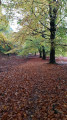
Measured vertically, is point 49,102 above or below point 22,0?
below

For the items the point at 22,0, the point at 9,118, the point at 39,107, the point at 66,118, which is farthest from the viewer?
the point at 22,0

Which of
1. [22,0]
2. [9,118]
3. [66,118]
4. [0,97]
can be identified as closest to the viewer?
[66,118]

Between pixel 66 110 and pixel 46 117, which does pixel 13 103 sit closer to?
pixel 46 117

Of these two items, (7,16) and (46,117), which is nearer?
(46,117)

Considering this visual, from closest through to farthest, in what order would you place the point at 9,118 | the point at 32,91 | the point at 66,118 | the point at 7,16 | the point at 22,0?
the point at 66,118 < the point at 9,118 < the point at 32,91 < the point at 22,0 < the point at 7,16

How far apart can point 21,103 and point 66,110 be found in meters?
1.90

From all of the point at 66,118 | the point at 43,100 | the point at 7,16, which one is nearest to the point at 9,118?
the point at 43,100

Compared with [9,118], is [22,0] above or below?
above

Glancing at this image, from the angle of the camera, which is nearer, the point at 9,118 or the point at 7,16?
the point at 9,118

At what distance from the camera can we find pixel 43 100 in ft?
14.5

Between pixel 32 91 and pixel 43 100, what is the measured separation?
3.60 ft

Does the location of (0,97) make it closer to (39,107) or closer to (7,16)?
(39,107)

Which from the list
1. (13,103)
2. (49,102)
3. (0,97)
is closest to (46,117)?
(49,102)

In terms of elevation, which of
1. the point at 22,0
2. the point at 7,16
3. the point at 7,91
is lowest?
the point at 7,91
